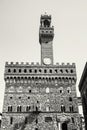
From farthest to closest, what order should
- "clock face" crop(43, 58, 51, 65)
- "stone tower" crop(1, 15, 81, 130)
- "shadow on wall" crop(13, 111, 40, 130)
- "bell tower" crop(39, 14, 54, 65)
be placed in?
"bell tower" crop(39, 14, 54, 65)
"clock face" crop(43, 58, 51, 65)
"stone tower" crop(1, 15, 81, 130)
"shadow on wall" crop(13, 111, 40, 130)

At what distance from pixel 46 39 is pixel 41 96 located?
1631 centimetres

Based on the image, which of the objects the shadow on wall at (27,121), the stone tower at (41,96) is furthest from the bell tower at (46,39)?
the shadow on wall at (27,121)

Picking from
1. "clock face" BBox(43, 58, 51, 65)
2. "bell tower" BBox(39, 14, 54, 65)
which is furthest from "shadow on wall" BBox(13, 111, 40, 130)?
"bell tower" BBox(39, 14, 54, 65)

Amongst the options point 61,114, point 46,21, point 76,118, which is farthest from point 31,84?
point 46,21

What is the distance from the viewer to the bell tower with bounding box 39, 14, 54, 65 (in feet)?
174

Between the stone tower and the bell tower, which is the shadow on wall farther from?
the bell tower

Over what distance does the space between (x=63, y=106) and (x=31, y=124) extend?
8212 millimetres

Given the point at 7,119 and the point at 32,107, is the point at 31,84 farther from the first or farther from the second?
the point at 7,119

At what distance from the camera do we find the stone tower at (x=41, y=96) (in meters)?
45.4

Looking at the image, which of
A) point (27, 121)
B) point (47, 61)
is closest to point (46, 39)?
point (47, 61)

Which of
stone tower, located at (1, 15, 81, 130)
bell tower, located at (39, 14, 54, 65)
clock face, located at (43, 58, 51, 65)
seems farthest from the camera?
bell tower, located at (39, 14, 54, 65)

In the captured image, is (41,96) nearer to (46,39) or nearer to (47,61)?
(47,61)

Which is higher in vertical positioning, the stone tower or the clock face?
the clock face

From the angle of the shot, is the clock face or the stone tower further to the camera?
the clock face
